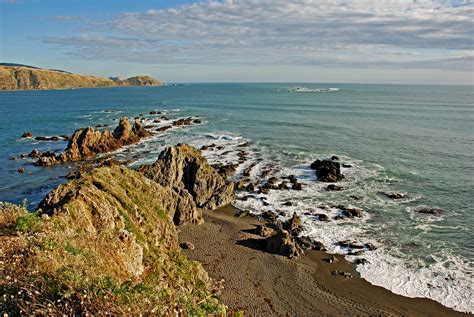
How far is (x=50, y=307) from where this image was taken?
639 cm

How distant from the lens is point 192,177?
134 feet

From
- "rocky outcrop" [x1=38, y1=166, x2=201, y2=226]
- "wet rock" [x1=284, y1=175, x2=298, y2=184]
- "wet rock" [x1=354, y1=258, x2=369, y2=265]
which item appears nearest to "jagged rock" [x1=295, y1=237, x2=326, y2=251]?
"wet rock" [x1=354, y1=258, x2=369, y2=265]

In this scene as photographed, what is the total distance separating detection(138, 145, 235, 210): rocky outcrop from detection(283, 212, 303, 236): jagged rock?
868 cm

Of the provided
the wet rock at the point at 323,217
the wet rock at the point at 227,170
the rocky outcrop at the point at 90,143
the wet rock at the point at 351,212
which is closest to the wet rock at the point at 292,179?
the wet rock at the point at 227,170

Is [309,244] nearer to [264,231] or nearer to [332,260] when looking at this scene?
[332,260]

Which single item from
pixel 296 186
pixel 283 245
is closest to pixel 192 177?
pixel 296 186

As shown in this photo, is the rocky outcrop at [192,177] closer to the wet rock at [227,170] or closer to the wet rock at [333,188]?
the wet rock at [227,170]

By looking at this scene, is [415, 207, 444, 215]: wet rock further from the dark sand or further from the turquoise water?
the dark sand

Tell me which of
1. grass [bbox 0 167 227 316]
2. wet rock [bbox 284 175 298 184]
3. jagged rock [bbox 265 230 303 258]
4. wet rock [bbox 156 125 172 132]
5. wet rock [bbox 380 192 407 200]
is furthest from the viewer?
wet rock [bbox 156 125 172 132]

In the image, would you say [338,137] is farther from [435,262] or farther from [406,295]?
[406,295]

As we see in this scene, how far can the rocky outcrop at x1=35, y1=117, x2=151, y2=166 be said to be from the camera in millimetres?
58469

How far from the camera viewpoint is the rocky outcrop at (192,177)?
3944 cm

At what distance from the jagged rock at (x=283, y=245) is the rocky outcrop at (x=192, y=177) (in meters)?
10.5

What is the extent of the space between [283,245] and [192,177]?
15.0m
